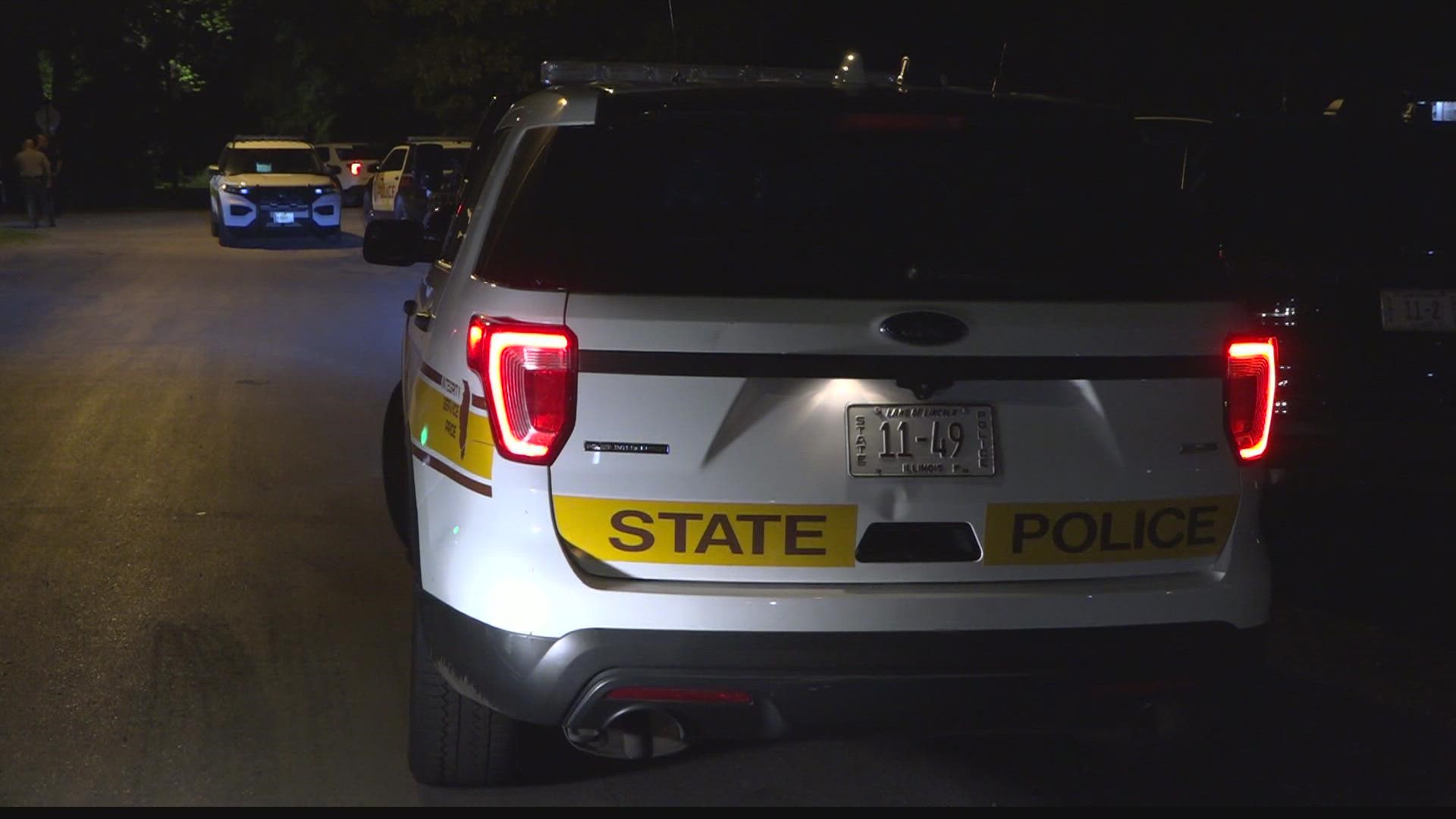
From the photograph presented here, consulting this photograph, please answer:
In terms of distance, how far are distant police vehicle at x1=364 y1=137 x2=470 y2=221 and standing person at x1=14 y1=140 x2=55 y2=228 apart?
5631mm

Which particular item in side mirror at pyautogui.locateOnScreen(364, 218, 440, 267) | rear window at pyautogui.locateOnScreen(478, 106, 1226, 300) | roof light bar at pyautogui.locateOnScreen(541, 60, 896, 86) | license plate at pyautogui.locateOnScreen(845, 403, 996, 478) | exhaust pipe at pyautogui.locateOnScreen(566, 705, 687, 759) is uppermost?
roof light bar at pyautogui.locateOnScreen(541, 60, 896, 86)

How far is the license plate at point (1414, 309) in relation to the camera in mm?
7062

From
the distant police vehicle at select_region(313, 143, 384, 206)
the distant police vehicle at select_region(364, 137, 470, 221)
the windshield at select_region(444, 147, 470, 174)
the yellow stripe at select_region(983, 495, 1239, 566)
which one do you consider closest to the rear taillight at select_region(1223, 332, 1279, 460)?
the yellow stripe at select_region(983, 495, 1239, 566)

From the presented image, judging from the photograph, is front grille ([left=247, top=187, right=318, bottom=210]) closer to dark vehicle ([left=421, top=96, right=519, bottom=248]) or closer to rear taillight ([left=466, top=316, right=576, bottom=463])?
dark vehicle ([left=421, top=96, right=519, bottom=248])

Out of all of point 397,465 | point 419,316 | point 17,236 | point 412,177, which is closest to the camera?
point 419,316

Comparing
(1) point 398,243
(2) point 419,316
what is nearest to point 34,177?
(1) point 398,243

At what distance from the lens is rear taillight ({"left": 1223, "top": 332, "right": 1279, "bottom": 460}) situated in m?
3.98

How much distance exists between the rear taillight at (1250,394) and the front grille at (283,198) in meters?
24.6

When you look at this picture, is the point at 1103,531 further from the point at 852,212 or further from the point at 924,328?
the point at 852,212

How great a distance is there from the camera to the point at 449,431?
4094 millimetres

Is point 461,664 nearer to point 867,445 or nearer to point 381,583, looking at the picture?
point 867,445

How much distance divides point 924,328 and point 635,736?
3.60 feet

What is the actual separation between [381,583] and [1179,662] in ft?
12.1

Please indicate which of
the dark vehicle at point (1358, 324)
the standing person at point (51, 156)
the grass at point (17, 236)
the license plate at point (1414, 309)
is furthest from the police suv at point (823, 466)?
the standing person at point (51, 156)
